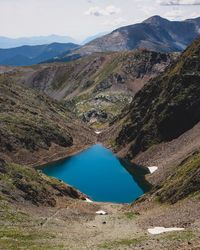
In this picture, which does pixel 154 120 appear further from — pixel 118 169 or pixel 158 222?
pixel 158 222

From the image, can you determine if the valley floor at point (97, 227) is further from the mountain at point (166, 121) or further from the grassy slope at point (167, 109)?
the grassy slope at point (167, 109)

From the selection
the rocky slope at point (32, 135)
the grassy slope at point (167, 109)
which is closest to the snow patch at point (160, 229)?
the grassy slope at point (167, 109)

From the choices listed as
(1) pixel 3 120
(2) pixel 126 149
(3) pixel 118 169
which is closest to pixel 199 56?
(2) pixel 126 149

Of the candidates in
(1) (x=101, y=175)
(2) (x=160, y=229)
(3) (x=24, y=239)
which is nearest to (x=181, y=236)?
Answer: (2) (x=160, y=229)

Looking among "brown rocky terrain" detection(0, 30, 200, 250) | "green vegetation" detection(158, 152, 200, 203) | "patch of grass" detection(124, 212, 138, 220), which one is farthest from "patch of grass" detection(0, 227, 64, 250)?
"green vegetation" detection(158, 152, 200, 203)

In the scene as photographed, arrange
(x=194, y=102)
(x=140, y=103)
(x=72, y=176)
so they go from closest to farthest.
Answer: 1. (x=72, y=176)
2. (x=194, y=102)
3. (x=140, y=103)
